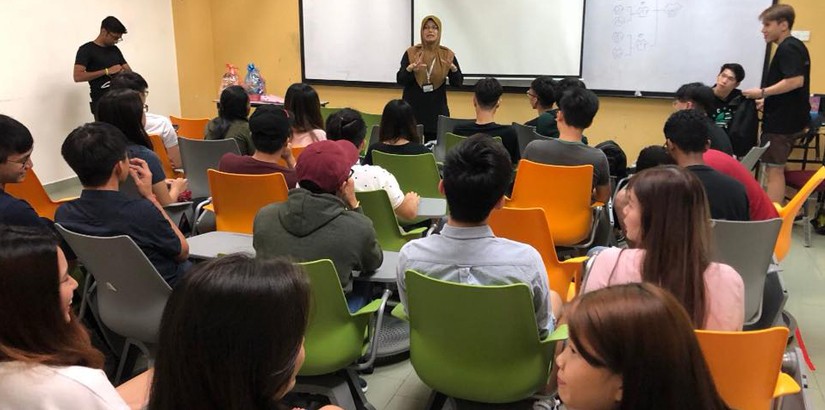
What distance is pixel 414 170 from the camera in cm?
360

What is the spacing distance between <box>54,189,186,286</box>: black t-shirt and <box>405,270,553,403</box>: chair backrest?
1037 mm

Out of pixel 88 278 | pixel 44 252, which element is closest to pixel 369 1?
pixel 88 278

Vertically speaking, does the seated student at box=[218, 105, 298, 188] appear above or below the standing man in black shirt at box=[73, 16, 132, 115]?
below

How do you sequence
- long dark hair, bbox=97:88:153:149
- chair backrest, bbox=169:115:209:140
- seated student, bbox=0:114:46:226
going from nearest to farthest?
seated student, bbox=0:114:46:226, long dark hair, bbox=97:88:153:149, chair backrest, bbox=169:115:209:140

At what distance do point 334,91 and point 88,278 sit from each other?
503 cm

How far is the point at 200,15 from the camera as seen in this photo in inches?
299

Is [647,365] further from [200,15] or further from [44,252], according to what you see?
[200,15]

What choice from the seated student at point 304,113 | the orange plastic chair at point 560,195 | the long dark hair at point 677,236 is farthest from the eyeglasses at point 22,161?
the long dark hair at point 677,236

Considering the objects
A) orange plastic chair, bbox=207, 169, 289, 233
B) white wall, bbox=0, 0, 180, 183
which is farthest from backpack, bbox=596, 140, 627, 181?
white wall, bbox=0, 0, 180, 183

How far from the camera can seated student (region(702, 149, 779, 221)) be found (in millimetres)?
2707

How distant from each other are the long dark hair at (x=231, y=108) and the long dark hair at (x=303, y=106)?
287 mm

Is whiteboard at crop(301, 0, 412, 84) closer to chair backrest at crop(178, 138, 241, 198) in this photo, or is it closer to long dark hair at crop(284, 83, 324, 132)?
long dark hair at crop(284, 83, 324, 132)

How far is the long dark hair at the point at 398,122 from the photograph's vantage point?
12.0 ft

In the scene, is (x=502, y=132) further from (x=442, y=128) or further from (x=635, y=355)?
(x=635, y=355)
